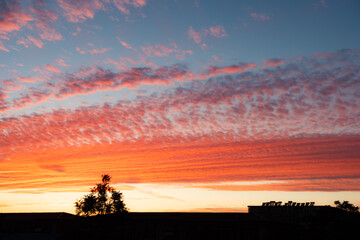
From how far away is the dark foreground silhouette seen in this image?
1399 inches

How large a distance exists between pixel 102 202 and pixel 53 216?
1397cm

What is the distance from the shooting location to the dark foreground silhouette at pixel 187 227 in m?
35.5

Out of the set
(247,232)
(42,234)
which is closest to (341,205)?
(247,232)

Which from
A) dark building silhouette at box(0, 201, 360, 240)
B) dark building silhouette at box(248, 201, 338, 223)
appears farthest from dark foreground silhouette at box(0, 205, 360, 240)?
dark building silhouette at box(248, 201, 338, 223)

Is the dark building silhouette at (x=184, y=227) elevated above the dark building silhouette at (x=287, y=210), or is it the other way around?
the dark building silhouette at (x=287, y=210)

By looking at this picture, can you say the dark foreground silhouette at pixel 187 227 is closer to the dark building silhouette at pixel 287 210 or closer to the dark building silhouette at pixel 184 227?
the dark building silhouette at pixel 184 227

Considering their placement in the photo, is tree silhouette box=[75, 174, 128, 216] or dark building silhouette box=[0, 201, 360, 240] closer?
dark building silhouette box=[0, 201, 360, 240]

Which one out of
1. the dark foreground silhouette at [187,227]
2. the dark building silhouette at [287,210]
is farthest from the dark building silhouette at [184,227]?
the dark building silhouette at [287,210]

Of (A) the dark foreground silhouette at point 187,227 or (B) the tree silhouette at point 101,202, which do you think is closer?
(A) the dark foreground silhouette at point 187,227

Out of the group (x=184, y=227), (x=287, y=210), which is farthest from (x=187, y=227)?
(x=287, y=210)

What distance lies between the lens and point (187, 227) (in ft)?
121

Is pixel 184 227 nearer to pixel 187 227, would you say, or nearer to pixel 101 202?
pixel 187 227

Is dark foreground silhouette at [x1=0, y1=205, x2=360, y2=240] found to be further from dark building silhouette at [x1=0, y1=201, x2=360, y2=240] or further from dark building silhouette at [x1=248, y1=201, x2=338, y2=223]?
dark building silhouette at [x1=248, y1=201, x2=338, y2=223]

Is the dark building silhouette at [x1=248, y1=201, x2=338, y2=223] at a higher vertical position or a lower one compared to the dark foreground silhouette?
higher
